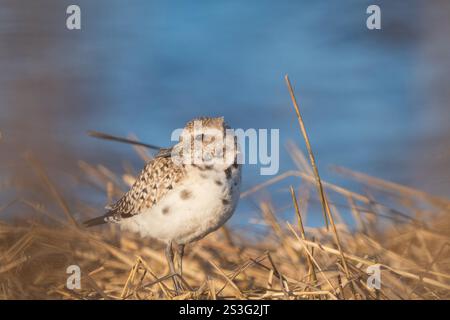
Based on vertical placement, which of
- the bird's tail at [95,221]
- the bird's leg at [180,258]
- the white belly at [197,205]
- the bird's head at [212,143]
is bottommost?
the bird's leg at [180,258]

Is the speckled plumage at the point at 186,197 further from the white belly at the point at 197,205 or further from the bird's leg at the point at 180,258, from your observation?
the bird's leg at the point at 180,258

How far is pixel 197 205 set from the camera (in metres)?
4.95

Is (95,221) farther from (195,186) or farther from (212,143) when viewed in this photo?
(212,143)

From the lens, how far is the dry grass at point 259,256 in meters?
4.53

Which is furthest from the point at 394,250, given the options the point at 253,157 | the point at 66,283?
the point at 66,283

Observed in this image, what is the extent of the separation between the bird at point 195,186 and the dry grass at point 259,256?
0.83ft

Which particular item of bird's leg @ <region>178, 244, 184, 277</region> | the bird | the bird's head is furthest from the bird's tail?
the bird's head

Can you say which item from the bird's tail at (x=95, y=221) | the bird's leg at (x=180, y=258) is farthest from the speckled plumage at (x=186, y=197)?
the bird's tail at (x=95, y=221)

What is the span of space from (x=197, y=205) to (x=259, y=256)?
17.9 inches

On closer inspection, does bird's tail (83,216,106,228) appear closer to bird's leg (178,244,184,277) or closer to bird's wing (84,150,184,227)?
bird's wing (84,150,184,227)

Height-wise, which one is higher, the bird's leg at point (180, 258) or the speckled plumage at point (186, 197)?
the speckled plumage at point (186, 197)

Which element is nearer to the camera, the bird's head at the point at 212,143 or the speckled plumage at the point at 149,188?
the bird's head at the point at 212,143
